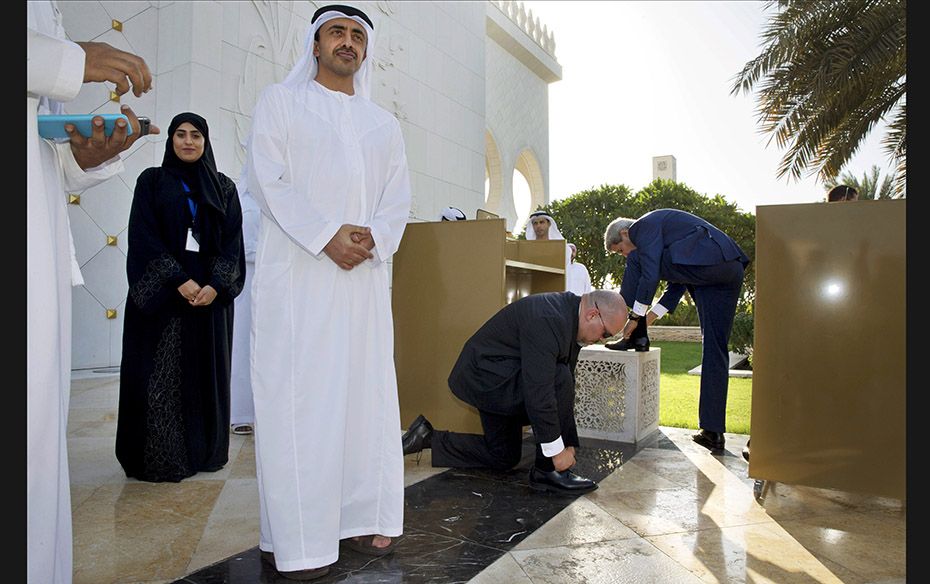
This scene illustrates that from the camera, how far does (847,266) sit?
2.39 meters

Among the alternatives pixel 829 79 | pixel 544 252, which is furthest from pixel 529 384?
pixel 829 79

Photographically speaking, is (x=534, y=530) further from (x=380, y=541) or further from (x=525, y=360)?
(x=525, y=360)

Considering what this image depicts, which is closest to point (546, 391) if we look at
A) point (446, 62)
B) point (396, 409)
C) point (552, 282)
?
point (396, 409)

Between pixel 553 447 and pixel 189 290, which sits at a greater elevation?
pixel 189 290

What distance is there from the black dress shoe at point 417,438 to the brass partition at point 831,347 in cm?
155

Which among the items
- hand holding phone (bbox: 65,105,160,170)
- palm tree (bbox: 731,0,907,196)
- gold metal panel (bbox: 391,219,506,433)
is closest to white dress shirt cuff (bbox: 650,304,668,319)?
gold metal panel (bbox: 391,219,506,433)

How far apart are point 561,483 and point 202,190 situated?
2163 mm

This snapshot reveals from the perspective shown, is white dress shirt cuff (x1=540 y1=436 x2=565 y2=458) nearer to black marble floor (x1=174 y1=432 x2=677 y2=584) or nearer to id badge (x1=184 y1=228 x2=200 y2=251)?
black marble floor (x1=174 y1=432 x2=677 y2=584)

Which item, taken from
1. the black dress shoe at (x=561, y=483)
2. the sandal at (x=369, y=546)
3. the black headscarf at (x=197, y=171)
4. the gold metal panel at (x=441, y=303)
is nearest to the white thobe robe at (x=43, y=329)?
the sandal at (x=369, y=546)

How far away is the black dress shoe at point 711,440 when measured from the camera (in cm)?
351

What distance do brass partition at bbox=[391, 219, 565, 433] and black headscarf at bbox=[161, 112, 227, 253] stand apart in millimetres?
1111

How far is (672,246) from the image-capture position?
3578 millimetres

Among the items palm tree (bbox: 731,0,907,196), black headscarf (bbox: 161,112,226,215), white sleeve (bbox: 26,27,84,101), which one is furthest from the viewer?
palm tree (bbox: 731,0,907,196)

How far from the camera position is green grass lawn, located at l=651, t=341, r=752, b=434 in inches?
172
